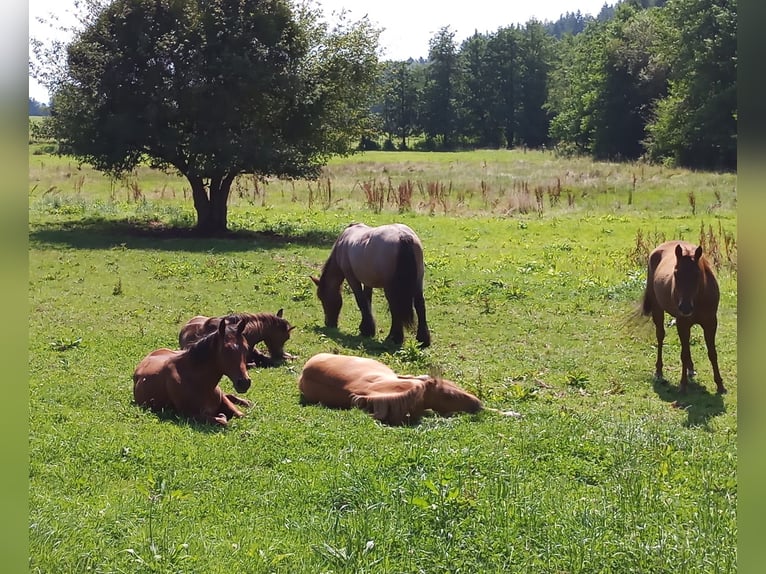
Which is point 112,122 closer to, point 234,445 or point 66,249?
point 66,249

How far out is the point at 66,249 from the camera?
63.8 feet

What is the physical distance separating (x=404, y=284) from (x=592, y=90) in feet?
193

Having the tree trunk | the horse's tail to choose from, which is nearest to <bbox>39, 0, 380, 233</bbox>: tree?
the tree trunk

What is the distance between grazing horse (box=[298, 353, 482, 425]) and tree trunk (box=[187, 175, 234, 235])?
1620 cm

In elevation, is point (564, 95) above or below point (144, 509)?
above

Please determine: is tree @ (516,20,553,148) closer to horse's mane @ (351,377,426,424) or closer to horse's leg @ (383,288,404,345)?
horse's leg @ (383,288,404,345)

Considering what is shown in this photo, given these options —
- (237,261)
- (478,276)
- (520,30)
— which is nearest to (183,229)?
(237,261)

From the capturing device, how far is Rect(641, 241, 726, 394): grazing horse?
848cm

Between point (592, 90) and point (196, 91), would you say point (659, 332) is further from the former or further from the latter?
point (592, 90)

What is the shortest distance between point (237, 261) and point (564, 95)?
224 feet

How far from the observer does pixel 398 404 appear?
24.0 ft

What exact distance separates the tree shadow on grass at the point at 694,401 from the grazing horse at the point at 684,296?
0.41 feet

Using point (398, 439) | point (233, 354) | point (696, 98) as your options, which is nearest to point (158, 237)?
point (233, 354)

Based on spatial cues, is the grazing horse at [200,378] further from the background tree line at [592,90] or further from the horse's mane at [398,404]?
the background tree line at [592,90]
